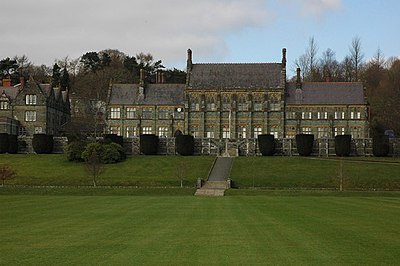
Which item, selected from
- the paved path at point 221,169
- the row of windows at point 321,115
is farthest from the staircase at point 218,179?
the row of windows at point 321,115

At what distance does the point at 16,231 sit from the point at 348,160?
50.0 m

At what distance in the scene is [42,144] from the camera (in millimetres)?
69875

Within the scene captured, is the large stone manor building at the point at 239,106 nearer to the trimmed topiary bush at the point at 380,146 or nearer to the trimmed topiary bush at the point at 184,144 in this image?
the trimmed topiary bush at the point at 184,144

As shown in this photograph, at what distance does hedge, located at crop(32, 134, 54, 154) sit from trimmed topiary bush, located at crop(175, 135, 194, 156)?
15309 mm

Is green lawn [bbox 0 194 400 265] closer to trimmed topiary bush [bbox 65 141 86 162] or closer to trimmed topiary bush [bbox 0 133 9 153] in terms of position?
trimmed topiary bush [bbox 65 141 86 162]

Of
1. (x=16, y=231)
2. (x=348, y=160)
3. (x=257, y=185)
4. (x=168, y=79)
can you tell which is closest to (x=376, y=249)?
(x=16, y=231)

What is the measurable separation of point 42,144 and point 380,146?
3947cm

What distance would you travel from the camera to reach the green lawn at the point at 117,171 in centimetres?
5047

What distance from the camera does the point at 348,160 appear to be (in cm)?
6259

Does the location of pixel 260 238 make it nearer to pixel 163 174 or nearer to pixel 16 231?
pixel 16 231

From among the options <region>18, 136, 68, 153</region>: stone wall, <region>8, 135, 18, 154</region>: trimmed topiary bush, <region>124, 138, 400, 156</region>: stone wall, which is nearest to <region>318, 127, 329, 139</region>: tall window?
<region>124, 138, 400, 156</region>: stone wall

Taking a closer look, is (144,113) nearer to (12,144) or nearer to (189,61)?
(189,61)

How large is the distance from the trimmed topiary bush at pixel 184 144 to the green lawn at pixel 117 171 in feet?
10.1

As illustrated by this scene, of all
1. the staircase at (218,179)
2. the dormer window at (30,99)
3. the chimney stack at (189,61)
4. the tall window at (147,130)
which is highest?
the chimney stack at (189,61)
